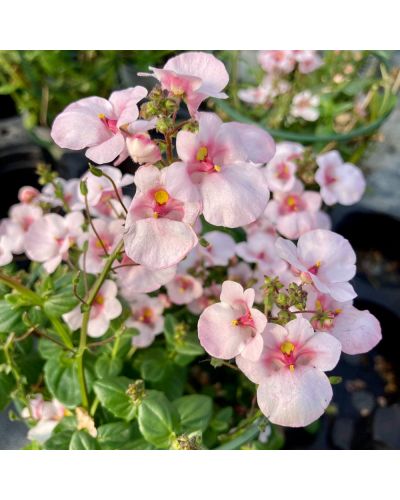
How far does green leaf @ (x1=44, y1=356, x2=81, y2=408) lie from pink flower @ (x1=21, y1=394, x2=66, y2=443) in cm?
5

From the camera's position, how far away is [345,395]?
1275 mm

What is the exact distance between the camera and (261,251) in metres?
0.85

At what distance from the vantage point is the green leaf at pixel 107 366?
73cm

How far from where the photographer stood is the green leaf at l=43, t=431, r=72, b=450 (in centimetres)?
68

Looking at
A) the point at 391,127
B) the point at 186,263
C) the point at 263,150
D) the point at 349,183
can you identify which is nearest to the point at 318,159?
the point at 349,183

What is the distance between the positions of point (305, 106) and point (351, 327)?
1.00m

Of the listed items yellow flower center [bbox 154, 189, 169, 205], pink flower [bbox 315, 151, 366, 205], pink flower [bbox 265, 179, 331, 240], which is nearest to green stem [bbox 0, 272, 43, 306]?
yellow flower center [bbox 154, 189, 169, 205]

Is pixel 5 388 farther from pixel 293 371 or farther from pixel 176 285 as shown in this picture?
pixel 293 371

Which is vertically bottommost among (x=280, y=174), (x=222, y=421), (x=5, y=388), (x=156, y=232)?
(x=222, y=421)

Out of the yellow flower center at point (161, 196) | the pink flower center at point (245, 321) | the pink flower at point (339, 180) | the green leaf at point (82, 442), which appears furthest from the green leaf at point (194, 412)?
the pink flower at point (339, 180)

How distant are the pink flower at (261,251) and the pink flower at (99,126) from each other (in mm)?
358

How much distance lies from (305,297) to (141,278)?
0.18m

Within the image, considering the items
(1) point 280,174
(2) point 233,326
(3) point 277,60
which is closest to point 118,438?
(2) point 233,326

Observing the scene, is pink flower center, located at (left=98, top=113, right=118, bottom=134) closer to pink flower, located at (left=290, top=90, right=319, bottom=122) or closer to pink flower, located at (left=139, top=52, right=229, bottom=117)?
pink flower, located at (left=139, top=52, right=229, bottom=117)
